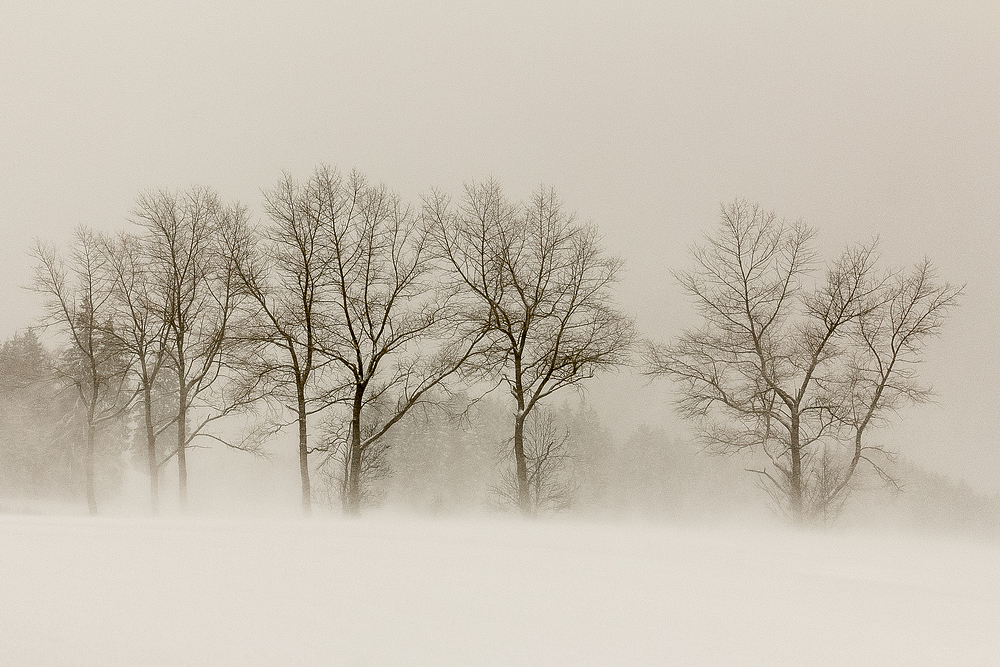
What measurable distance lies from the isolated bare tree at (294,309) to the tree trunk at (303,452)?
0.04 meters

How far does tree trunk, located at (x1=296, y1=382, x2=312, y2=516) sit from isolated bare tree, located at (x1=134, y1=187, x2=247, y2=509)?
476cm

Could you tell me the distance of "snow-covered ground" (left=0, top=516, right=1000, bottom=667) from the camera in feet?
12.0

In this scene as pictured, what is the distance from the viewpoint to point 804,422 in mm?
17062

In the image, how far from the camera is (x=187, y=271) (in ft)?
63.9

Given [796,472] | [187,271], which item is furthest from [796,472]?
[187,271]

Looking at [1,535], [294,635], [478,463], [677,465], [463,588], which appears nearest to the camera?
[294,635]

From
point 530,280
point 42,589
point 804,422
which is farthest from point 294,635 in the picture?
point 804,422

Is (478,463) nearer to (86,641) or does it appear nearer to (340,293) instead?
(340,293)

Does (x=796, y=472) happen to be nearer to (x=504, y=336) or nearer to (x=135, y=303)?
(x=504, y=336)

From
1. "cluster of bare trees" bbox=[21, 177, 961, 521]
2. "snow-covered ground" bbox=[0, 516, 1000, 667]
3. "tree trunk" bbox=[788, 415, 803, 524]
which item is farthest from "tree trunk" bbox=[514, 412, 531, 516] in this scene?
"tree trunk" bbox=[788, 415, 803, 524]

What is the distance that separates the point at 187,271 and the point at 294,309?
6.18 meters

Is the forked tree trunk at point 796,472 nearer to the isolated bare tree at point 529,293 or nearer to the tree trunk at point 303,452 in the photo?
the isolated bare tree at point 529,293

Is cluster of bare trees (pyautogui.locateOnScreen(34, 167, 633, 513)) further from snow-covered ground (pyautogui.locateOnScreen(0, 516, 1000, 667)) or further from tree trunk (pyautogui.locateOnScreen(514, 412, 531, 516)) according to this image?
snow-covered ground (pyautogui.locateOnScreen(0, 516, 1000, 667))

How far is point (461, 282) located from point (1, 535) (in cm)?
1195
